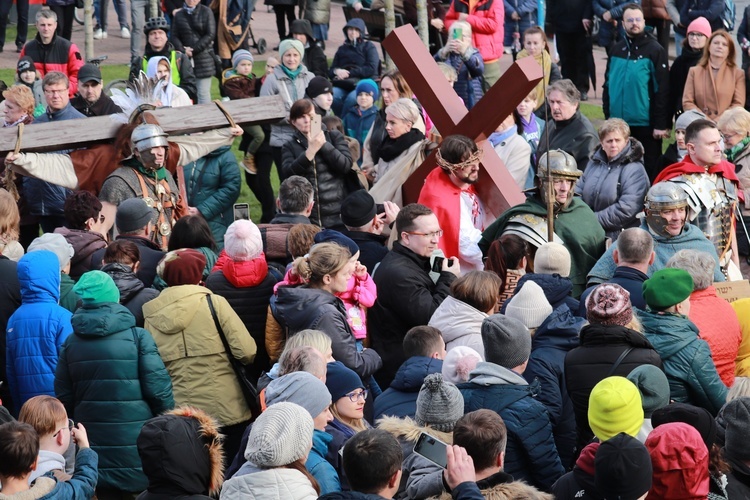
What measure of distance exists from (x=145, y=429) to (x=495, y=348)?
5.61 feet

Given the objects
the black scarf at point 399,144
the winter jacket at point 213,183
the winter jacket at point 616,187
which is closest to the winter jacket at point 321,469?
the winter jacket at point 616,187

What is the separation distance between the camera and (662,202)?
7609mm

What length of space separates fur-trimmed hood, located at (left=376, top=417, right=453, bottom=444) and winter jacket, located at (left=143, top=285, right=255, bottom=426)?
184cm

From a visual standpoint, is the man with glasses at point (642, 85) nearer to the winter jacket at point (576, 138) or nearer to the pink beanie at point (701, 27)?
the pink beanie at point (701, 27)

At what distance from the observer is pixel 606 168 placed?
364 inches

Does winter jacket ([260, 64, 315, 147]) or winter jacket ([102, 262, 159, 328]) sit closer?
winter jacket ([102, 262, 159, 328])

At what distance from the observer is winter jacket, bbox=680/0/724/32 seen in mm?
13992

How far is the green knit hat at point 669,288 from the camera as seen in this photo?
6.10 meters

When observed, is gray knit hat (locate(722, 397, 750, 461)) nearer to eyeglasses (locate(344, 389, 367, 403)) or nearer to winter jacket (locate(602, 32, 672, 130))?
eyeglasses (locate(344, 389, 367, 403))

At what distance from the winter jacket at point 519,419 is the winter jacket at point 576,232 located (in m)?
2.73

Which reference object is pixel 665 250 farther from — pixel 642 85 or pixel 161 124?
pixel 642 85

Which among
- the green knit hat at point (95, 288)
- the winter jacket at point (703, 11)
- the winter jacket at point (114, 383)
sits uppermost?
the winter jacket at point (703, 11)

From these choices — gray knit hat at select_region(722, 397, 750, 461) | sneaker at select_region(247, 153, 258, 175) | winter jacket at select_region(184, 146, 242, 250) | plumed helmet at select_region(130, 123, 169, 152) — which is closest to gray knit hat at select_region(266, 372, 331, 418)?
gray knit hat at select_region(722, 397, 750, 461)

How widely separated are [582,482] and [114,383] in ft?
9.01
